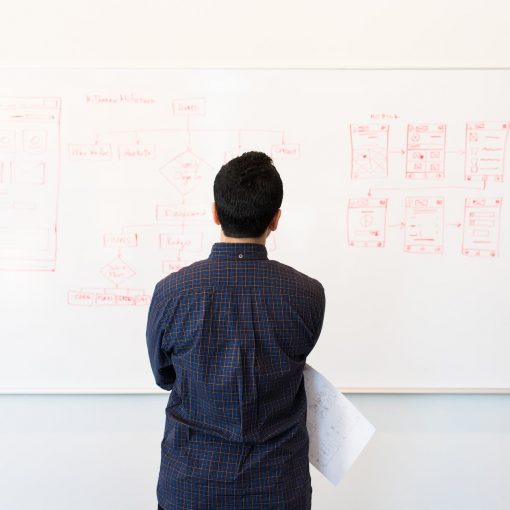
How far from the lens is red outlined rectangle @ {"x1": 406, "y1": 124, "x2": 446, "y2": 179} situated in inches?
69.8

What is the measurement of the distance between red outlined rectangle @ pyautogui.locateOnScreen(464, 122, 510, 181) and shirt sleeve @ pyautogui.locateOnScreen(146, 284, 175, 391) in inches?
50.8

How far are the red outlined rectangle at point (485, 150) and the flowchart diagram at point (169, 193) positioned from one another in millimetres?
637

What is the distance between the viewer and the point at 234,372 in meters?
0.98

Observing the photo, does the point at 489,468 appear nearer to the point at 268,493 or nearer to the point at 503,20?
the point at 268,493

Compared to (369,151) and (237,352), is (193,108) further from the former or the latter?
(237,352)

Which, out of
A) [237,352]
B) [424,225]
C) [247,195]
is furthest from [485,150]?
[237,352]

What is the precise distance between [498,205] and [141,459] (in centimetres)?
165

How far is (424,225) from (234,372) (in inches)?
43.5

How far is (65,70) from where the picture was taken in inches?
68.8

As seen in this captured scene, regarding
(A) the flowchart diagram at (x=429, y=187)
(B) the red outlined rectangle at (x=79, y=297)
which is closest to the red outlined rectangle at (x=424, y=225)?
(A) the flowchart diagram at (x=429, y=187)

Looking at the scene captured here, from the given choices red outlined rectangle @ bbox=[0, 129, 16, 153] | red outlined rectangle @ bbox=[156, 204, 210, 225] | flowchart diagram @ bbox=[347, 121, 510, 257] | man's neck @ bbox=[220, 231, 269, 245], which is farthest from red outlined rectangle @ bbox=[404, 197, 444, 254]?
red outlined rectangle @ bbox=[0, 129, 16, 153]

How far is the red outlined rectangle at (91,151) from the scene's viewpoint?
5.77 feet

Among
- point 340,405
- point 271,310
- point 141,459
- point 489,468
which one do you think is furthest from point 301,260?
point 489,468

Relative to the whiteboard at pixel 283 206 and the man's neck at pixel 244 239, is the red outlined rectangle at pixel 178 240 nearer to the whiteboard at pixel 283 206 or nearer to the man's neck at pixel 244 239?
the whiteboard at pixel 283 206
